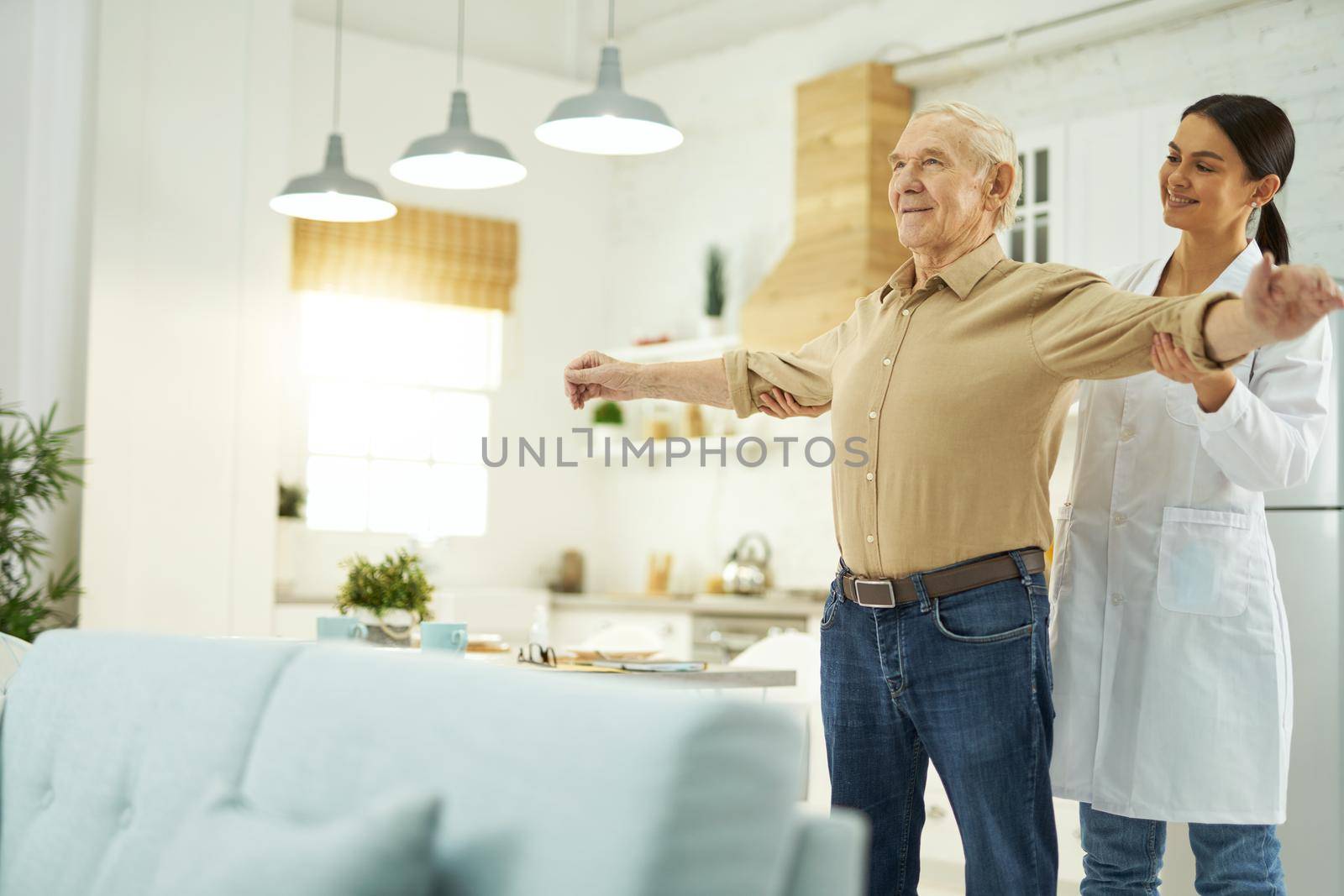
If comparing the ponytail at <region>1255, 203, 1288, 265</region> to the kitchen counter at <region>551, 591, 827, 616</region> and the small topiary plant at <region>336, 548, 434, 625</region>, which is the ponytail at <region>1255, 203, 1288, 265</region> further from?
Answer: the kitchen counter at <region>551, 591, 827, 616</region>

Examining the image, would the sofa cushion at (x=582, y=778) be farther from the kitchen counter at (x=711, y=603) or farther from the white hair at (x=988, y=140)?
the kitchen counter at (x=711, y=603)

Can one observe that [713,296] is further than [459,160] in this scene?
Yes

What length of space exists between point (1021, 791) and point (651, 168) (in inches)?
233

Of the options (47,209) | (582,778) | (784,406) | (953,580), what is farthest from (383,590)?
(47,209)

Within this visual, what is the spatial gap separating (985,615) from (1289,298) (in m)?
0.59

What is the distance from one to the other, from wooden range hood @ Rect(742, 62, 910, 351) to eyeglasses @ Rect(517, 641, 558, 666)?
3.17 m

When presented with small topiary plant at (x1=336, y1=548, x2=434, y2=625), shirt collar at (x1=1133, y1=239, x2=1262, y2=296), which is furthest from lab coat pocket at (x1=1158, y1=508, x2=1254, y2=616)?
small topiary plant at (x1=336, y1=548, x2=434, y2=625)

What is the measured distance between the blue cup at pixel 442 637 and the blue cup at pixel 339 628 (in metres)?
0.23

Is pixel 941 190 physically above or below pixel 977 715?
above

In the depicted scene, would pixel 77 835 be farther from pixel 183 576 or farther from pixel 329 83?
pixel 329 83

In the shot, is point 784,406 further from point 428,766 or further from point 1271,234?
point 428,766

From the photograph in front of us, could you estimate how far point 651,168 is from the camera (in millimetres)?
7473

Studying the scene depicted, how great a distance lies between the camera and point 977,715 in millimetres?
1923

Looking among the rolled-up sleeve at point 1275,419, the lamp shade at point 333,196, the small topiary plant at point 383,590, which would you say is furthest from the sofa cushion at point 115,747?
the lamp shade at point 333,196
